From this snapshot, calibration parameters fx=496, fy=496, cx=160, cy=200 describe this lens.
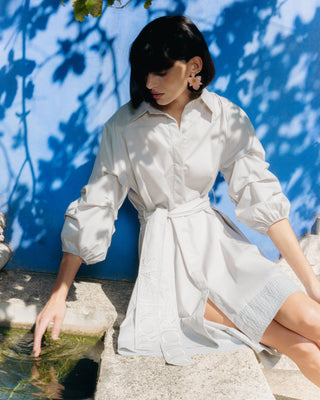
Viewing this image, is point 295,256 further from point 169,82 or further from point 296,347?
point 169,82

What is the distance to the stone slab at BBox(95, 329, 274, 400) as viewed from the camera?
228 cm

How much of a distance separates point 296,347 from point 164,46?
5.74 feet

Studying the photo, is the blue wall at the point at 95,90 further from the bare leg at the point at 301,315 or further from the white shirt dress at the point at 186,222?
the bare leg at the point at 301,315

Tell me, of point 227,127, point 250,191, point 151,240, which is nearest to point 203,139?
point 227,127

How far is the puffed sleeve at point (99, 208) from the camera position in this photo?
2.87 metres

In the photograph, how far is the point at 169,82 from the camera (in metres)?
2.82

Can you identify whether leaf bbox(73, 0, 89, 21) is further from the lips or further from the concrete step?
the concrete step

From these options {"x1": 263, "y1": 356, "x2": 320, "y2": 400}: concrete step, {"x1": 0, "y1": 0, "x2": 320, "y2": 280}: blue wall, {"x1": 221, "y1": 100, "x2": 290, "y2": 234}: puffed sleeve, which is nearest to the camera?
{"x1": 221, "y1": 100, "x2": 290, "y2": 234}: puffed sleeve

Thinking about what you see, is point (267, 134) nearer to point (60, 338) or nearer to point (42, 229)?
point (42, 229)

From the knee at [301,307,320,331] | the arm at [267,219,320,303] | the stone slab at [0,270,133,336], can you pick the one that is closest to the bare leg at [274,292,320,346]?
the knee at [301,307,320,331]

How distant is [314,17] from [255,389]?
2748mm

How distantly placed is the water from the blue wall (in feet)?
2.75

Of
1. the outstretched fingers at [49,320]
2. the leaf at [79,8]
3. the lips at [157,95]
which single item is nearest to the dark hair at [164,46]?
the lips at [157,95]

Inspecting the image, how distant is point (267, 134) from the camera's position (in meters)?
3.83
